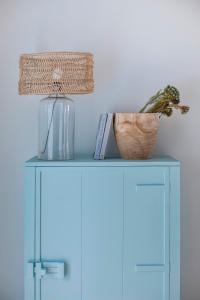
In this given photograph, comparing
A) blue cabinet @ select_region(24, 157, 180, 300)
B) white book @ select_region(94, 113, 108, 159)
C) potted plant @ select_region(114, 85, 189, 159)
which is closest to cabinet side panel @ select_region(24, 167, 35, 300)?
blue cabinet @ select_region(24, 157, 180, 300)

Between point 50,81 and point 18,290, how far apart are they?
1.09 meters


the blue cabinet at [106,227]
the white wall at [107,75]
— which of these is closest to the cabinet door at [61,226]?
the blue cabinet at [106,227]

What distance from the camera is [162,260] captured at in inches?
61.2

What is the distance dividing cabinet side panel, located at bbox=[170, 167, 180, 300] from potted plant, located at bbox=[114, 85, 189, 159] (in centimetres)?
17

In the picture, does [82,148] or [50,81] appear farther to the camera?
[82,148]

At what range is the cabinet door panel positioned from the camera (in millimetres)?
1547

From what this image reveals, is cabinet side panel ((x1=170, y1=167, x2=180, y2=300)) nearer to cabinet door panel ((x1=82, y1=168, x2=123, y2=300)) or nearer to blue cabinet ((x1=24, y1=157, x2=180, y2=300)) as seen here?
blue cabinet ((x1=24, y1=157, x2=180, y2=300))

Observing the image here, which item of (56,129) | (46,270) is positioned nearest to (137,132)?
(56,129)

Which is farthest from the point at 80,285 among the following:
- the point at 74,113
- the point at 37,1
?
the point at 37,1

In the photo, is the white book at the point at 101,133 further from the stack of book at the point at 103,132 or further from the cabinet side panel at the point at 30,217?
the cabinet side panel at the point at 30,217

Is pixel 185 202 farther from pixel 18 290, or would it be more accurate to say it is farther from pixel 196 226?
pixel 18 290

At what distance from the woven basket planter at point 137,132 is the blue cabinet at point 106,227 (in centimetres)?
9

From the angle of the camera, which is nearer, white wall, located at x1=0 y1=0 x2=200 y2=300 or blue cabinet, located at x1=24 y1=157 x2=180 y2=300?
blue cabinet, located at x1=24 y1=157 x2=180 y2=300

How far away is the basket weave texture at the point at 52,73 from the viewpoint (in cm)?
Result: 158
